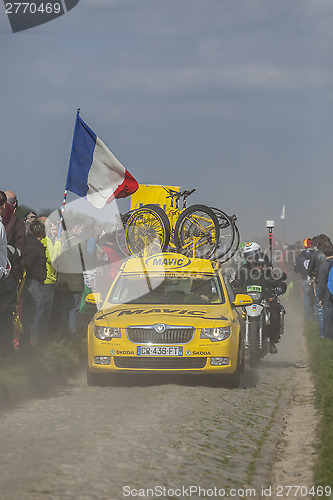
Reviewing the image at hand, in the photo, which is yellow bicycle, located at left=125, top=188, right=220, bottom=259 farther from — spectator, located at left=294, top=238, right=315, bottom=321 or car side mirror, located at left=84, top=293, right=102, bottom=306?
spectator, located at left=294, top=238, right=315, bottom=321

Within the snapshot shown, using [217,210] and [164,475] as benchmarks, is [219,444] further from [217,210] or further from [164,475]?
[217,210]

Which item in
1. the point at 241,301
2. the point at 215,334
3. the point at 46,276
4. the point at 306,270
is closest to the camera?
the point at 215,334

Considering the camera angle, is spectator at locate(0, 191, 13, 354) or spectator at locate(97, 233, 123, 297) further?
spectator at locate(97, 233, 123, 297)

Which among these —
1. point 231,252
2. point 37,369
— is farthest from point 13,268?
point 231,252

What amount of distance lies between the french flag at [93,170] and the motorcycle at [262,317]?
3.01m

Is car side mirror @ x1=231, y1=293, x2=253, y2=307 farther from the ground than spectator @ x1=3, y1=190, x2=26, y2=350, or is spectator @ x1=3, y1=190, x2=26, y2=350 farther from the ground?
spectator @ x1=3, y1=190, x2=26, y2=350

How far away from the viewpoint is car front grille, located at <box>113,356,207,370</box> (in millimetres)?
11453

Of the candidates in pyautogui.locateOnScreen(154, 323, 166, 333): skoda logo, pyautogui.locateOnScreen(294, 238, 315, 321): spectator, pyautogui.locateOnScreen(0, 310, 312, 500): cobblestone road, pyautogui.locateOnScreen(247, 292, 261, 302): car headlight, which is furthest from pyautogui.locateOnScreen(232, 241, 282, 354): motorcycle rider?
pyautogui.locateOnScreen(294, 238, 315, 321): spectator

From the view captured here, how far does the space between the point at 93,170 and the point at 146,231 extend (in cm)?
150

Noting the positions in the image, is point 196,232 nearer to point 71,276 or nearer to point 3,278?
point 71,276

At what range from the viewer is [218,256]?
50.8 feet

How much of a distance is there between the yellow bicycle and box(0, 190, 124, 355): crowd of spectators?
2.83 ft

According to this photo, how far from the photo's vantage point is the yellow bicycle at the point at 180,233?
14.9 m

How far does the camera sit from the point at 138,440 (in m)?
7.76
